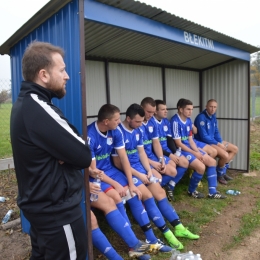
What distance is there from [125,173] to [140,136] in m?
0.68

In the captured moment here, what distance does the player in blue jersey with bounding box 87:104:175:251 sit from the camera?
2893mm

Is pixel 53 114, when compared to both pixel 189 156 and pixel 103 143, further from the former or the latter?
pixel 189 156

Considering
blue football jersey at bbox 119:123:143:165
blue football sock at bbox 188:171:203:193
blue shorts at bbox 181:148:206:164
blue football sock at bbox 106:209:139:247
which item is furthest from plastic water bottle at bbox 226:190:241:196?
blue football sock at bbox 106:209:139:247

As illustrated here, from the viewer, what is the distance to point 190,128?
15.8 ft

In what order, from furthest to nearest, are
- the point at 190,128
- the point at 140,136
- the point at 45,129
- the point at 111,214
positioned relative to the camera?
1. the point at 190,128
2. the point at 140,136
3. the point at 111,214
4. the point at 45,129

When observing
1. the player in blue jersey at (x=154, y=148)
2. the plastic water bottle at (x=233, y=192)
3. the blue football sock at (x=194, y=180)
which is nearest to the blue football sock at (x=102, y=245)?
the player in blue jersey at (x=154, y=148)

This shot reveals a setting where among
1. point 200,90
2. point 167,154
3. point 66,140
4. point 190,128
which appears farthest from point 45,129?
point 200,90

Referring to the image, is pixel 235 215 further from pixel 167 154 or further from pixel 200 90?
pixel 200 90

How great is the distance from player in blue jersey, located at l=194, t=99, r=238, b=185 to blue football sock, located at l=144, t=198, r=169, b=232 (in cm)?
248

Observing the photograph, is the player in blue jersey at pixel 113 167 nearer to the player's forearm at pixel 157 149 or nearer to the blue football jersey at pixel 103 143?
the blue football jersey at pixel 103 143

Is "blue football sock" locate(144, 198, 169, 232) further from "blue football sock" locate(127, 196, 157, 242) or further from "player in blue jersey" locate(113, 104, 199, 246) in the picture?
"blue football sock" locate(127, 196, 157, 242)

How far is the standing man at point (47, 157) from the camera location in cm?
141

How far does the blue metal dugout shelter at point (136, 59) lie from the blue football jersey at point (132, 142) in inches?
34.5

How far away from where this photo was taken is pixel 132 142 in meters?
3.57
